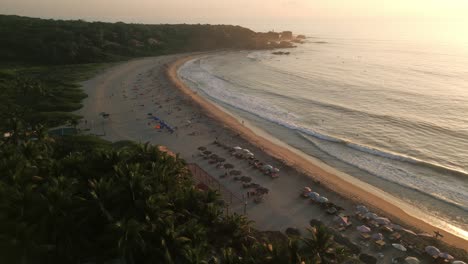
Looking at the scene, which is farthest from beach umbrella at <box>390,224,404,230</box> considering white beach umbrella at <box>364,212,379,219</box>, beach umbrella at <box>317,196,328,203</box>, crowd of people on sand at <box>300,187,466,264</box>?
beach umbrella at <box>317,196,328,203</box>

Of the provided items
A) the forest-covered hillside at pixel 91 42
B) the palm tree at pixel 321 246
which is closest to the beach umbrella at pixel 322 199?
the palm tree at pixel 321 246

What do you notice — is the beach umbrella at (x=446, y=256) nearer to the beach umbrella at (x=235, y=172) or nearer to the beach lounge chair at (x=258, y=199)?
the beach lounge chair at (x=258, y=199)

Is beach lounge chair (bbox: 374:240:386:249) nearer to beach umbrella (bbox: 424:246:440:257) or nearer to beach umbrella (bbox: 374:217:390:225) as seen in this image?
beach umbrella (bbox: 374:217:390:225)

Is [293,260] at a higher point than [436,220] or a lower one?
higher

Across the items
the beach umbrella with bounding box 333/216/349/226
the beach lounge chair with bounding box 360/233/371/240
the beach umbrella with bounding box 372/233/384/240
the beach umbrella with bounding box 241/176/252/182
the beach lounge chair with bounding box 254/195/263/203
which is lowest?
the beach lounge chair with bounding box 360/233/371/240

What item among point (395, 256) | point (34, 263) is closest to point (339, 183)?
point (395, 256)

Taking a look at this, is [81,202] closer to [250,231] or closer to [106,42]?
[250,231]

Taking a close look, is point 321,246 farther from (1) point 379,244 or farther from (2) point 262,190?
(2) point 262,190
